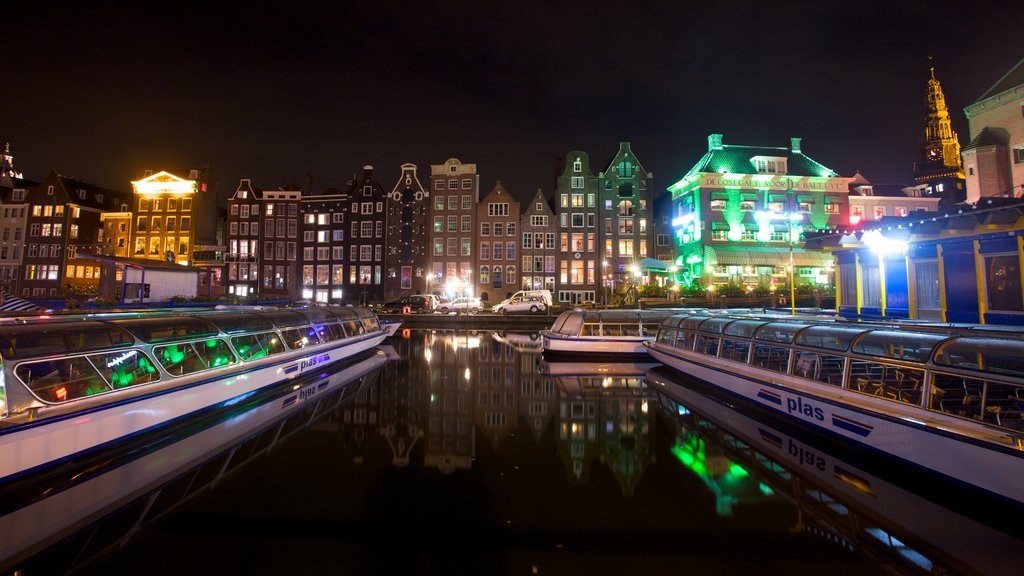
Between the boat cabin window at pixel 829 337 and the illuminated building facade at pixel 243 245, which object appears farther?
the illuminated building facade at pixel 243 245

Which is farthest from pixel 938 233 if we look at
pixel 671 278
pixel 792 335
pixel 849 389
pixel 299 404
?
pixel 671 278

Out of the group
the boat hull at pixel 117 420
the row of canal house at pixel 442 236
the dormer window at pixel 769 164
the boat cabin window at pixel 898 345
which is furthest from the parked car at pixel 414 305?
the boat cabin window at pixel 898 345

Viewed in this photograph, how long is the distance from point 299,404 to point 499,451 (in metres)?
6.34

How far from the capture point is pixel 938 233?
47.7 ft

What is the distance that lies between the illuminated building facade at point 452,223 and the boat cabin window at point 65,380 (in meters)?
43.5

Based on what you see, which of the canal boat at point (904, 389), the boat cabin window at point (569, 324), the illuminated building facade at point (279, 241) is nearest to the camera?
the canal boat at point (904, 389)

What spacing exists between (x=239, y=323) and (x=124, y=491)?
6.98 meters

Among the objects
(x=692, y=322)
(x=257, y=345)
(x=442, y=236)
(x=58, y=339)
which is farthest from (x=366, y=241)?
(x=58, y=339)

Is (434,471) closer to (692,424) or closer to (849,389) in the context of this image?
(692,424)

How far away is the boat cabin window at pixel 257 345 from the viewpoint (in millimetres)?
12336

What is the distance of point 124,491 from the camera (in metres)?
6.37

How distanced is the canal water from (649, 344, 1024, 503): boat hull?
1.29ft

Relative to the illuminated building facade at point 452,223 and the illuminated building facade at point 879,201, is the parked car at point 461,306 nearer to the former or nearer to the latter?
the illuminated building facade at point 452,223

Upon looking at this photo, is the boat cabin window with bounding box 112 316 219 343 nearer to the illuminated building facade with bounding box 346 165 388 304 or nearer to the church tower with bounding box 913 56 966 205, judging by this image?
→ the illuminated building facade with bounding box 346 165 388 304
